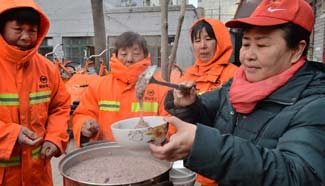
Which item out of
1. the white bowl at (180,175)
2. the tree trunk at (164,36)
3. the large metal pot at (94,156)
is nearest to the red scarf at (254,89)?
the large metal pot at (94,156)

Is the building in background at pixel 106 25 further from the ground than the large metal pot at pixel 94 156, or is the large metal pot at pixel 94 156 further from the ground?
the building in background at pixel 106 25

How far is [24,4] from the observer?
6.89 feet

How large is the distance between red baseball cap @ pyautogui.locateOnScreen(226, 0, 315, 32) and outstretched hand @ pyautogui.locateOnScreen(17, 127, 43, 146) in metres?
1.49

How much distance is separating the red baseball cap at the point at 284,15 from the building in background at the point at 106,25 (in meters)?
12.9

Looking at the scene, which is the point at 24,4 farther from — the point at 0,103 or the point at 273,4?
the point at 273,4

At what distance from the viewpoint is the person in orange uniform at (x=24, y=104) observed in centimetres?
200

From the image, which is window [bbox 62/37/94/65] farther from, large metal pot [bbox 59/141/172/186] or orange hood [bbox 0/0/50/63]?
large metal pot [bbox 59/141/172/186]

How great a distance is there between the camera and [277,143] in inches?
42.6

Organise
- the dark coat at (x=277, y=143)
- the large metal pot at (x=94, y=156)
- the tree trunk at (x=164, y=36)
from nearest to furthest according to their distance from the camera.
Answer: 1. the dark coat at (x=277, y=143)
2. the large metal pot at (x=94, y=156)
3. the tree trunk at (x=164, y=36)

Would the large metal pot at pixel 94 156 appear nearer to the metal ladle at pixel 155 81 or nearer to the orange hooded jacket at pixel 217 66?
the metal ladle at pixel 155 81

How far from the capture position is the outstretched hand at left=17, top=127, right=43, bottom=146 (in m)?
1.92

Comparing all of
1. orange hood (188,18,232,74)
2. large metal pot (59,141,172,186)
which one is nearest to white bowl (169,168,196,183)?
large metal pot (59,141,172,186)

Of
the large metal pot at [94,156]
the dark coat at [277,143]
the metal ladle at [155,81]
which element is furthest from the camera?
the large metal pot at [94,156]

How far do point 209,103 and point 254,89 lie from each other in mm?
398
